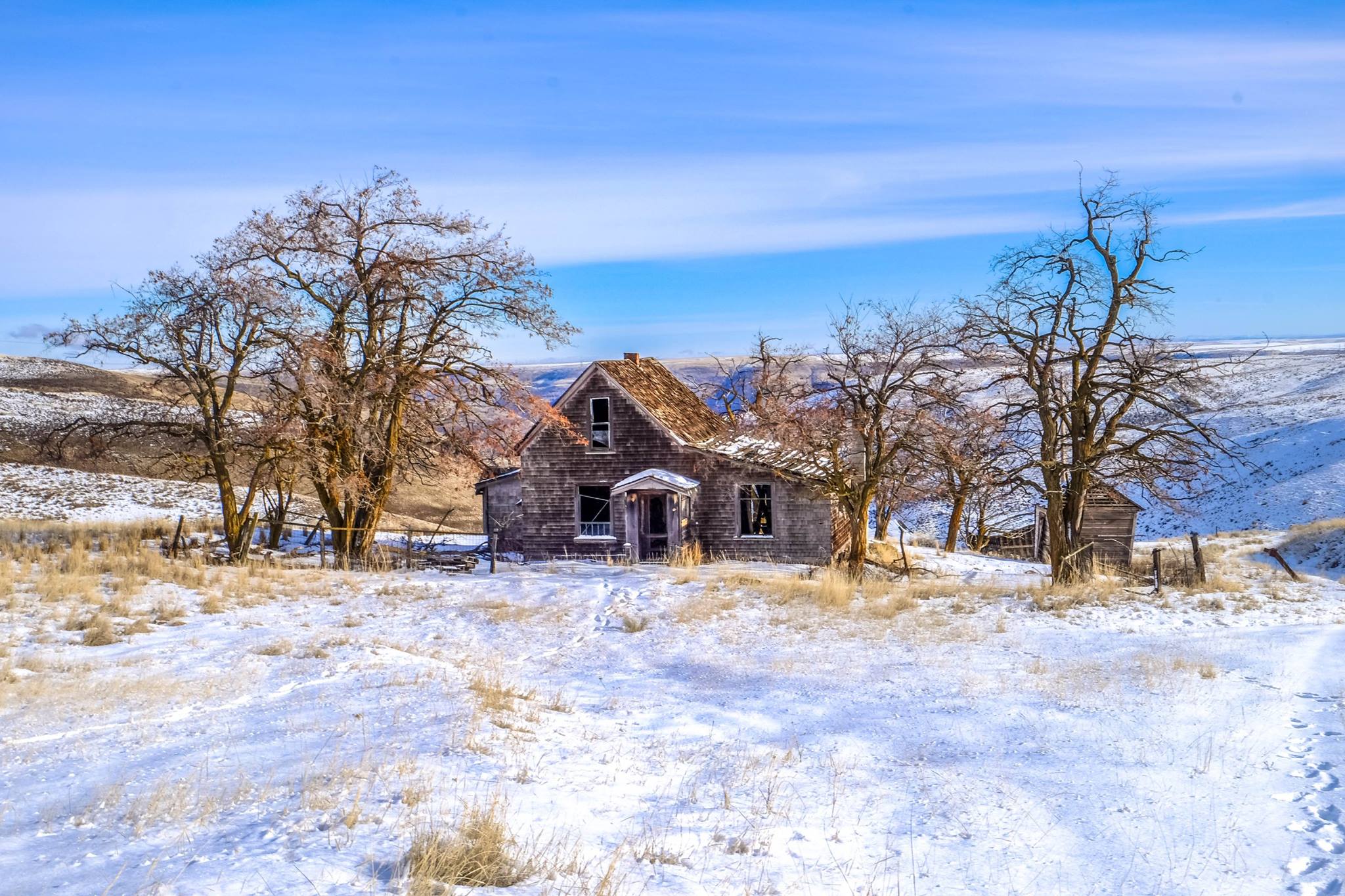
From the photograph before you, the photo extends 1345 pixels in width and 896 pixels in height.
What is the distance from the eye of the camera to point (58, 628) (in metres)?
11.8

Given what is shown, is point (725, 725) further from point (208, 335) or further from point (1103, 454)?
point (208, 335)

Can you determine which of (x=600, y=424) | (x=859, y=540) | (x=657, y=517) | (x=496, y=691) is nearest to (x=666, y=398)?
(x=600, y=424)

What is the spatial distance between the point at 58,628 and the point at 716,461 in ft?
60.4

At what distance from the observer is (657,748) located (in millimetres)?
8188

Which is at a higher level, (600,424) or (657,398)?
(657,398)

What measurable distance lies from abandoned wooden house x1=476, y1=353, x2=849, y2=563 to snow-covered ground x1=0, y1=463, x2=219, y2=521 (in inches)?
616

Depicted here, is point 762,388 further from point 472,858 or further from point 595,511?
point 472,858

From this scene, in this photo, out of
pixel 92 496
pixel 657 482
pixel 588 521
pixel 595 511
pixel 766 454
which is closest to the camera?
pixel 657 482

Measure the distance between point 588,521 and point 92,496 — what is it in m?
24.4

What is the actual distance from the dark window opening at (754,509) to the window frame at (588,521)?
12.6ft

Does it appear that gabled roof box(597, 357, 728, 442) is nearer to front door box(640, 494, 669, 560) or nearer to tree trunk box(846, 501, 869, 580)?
front door box(640, 494, 669, 560)

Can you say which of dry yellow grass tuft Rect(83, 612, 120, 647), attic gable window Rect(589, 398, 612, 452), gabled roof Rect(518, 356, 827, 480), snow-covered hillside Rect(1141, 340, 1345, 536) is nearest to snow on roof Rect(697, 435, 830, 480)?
gabled roof Rect(518, 356, 827, 480)

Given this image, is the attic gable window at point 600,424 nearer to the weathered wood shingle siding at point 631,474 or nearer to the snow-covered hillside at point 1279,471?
the weathered wood shingle siding at point 631,474

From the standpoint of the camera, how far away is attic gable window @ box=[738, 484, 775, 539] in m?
27.9
